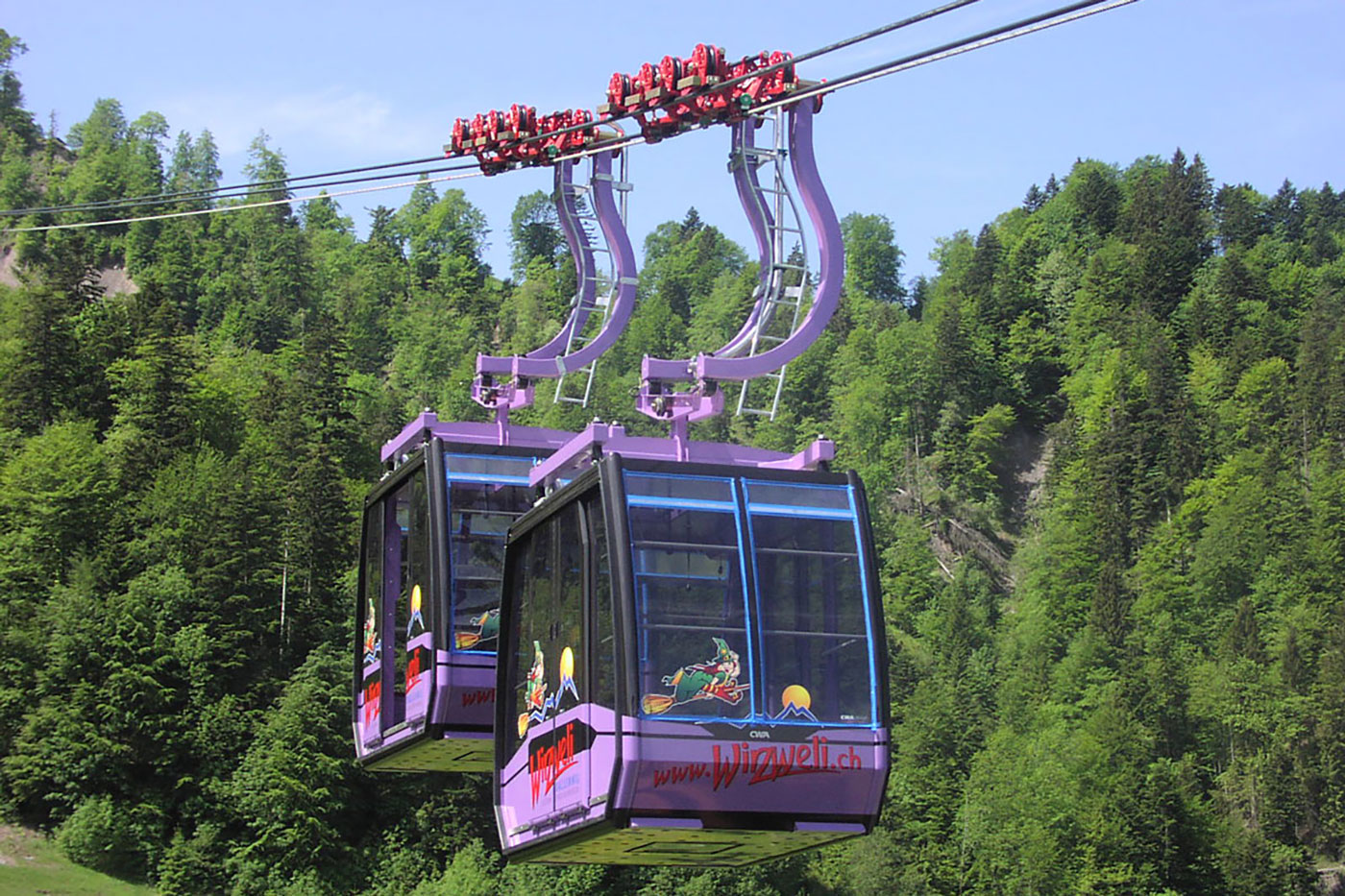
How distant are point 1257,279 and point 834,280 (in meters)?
130

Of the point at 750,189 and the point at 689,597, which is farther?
the point at 750,189

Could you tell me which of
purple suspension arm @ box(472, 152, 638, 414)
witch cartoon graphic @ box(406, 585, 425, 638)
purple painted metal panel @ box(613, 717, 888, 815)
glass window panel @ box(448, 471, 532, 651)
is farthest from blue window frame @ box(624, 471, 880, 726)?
purple suspension arm @ box(472, 152, 638, 414)

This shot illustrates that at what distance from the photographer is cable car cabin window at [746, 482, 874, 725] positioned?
16.7 m

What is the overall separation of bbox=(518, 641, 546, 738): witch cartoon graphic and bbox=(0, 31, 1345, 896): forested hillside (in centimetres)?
3673

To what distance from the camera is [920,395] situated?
130 meters

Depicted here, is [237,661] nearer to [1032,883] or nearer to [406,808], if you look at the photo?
[406,808]

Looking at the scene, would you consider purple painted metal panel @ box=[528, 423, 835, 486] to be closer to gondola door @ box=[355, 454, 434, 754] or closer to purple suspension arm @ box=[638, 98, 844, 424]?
purple suspension arm @ box=[638, 98, 844, 424]

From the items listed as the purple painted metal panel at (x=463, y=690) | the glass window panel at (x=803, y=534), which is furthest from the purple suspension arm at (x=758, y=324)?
the purple painted metal panel at (x=463, y=690)

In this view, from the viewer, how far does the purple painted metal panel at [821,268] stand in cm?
1909

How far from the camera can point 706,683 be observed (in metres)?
16.4

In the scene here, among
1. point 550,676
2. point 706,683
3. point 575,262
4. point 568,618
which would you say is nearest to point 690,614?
point 706,683

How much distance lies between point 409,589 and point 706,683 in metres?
6.26

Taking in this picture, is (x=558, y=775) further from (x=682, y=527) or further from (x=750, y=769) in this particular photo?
(x=682, y=527)

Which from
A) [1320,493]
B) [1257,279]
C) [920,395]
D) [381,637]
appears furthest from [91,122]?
[381,637]
